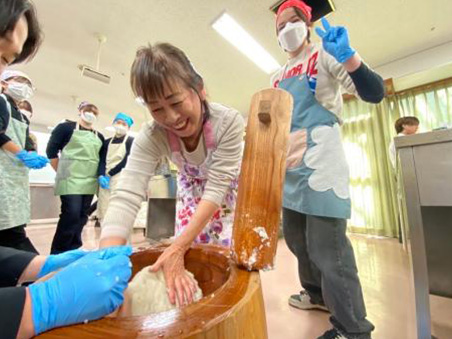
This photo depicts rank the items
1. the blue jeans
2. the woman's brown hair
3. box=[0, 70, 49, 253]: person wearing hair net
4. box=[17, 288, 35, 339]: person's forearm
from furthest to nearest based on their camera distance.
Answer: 1. the blue jeans
2. box=[0, 70, 49, 253]: person wearing hair net
3. the woman's brown hair
4. box=[17, 288, 35, 339]: person's forearm

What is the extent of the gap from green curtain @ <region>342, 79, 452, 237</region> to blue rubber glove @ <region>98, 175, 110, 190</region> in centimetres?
292

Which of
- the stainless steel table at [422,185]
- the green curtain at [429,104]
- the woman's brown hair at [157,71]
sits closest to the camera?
the woman's brown hair at [157,71]

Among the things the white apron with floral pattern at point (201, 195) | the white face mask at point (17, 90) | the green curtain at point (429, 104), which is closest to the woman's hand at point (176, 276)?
the white apron with floral pattern at point (201, 195)

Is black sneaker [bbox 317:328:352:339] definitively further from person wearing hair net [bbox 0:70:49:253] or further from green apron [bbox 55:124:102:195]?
green apron [bbox 55:124:102:195]

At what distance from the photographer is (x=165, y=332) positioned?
0.69 feet

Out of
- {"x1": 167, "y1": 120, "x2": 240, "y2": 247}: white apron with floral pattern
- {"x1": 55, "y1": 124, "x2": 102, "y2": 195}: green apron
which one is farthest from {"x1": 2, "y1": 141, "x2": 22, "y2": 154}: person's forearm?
{"x1": 167, "y1": 120, "x2": 240, "y2": 247}: white apron with floral pattern

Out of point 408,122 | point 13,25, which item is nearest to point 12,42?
point 13,25

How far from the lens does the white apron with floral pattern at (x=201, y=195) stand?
2.27 ft

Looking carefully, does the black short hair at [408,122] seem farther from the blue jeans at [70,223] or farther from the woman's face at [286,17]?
the blue jeans at [70,223]

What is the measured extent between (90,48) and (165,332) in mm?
3038

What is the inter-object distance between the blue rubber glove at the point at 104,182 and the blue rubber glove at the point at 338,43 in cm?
167

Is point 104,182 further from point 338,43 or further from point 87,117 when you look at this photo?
point 338,43

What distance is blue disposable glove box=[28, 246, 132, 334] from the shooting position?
9.6 inches

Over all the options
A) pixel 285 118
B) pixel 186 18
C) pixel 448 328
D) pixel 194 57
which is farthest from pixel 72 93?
pixel 448 328
